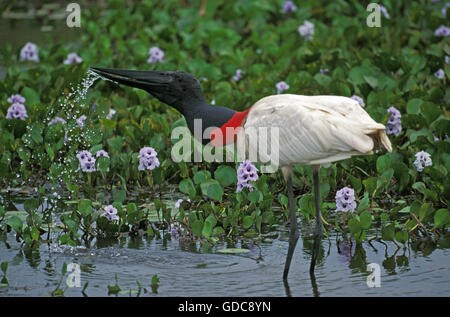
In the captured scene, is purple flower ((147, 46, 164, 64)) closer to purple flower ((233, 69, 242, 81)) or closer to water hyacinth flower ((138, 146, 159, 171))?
purple flower ((233, 69, 242, 81))

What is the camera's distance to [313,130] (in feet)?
13.6

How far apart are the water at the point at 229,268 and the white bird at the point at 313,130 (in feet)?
0.68

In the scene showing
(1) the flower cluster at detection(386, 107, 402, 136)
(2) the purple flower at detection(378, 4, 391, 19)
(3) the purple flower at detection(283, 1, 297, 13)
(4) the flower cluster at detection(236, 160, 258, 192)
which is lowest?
(4) the flower cluster at detection(236, 160, 258, 192)

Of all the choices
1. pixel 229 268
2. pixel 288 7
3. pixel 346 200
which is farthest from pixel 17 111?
pixel 288 7

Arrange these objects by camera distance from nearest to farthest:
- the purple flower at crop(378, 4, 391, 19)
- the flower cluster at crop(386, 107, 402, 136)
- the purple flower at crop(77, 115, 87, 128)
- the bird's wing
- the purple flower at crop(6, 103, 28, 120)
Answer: the bird's wing
the flower cluster at crop(386, 107, 402, 136)
the purple flower at crop(77, 115, 87, 128)
the purple flower at crop(6, 103, 28, 120)
the purple flower at crop(378, 4, 391, 19)

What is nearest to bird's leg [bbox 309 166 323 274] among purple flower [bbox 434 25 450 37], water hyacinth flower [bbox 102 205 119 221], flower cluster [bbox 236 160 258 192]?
flower cluster [bbox 236 160 258 192]

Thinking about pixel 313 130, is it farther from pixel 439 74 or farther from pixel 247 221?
pixel 439 74

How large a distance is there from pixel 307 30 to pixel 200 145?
3458mm

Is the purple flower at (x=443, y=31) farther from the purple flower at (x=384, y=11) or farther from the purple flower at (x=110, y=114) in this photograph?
the purple flower at (x=110, y=114)

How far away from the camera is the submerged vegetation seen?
504 centimetres

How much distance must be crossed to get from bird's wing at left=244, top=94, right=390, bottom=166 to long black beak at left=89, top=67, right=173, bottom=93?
0.71m

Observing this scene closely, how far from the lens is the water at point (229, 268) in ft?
13.6

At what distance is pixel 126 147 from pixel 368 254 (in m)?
2.49
